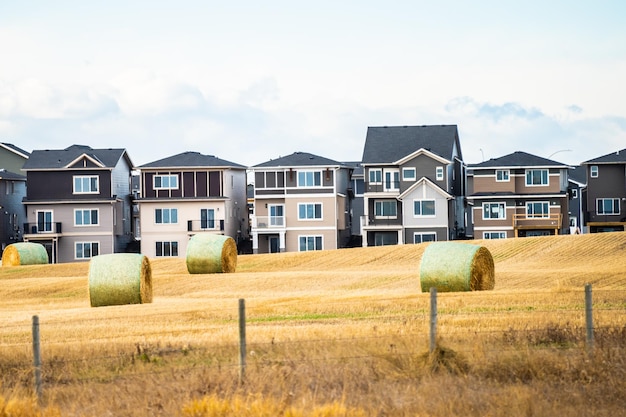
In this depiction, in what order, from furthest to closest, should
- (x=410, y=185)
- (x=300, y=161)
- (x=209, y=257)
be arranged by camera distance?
(x=300, y=161) < (x=410, y=185) < (x=209, y=257)

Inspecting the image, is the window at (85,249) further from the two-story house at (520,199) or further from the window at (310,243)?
the two-story house at (520,199)

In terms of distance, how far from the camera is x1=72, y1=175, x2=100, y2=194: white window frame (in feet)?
258

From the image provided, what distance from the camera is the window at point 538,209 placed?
260 feet

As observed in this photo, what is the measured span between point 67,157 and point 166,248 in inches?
408

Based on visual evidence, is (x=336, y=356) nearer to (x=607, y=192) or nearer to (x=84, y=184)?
(x=84, y=184)

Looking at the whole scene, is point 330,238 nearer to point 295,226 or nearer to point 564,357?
point 295,226

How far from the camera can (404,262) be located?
5316cm

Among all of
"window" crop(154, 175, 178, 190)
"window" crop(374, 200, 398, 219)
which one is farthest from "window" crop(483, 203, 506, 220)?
"window" crop(154, 175, 178, 190)

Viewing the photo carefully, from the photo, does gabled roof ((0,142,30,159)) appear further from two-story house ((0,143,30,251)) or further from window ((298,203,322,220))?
window ((298,203,322,220))

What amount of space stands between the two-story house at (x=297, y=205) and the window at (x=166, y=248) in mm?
6080

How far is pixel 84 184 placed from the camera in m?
78.7

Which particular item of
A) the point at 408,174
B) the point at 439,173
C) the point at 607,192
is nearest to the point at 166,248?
the point at 408,174

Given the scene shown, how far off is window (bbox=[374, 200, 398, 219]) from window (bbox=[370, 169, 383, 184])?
1.66 metres

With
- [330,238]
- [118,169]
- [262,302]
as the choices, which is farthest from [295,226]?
[262,302]
